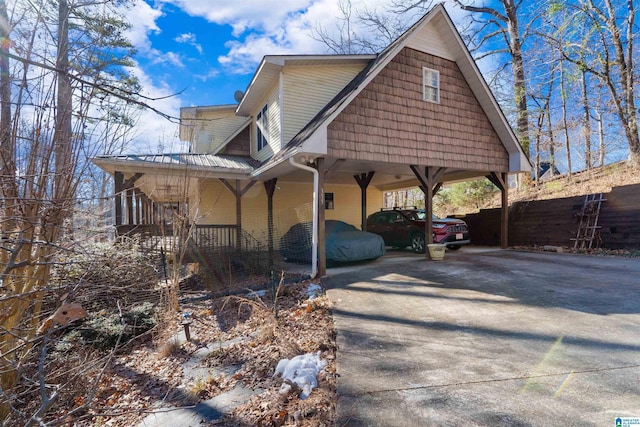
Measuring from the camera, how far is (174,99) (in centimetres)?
231

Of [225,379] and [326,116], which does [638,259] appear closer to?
[326,116]

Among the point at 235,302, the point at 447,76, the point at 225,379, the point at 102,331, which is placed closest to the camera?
the point at 225,379

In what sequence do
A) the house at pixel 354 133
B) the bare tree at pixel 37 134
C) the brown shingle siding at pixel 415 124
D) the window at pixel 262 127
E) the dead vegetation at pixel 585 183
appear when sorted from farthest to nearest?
the dead vegetation at pixel 585 183 → the window at pixel 262 127 → the brown shingle siding at pixel 415 124 → the house at pixel 354 133 → the bare tree at pixel 37 134

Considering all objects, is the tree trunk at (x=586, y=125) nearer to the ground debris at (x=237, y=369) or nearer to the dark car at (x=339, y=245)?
the dark car at (x=339, y=245)

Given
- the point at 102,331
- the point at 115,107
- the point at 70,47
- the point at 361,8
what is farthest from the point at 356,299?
the point at 361,8

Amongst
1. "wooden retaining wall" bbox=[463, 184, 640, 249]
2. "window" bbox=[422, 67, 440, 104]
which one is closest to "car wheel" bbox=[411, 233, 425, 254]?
"wooden retaining wall" bbox=[463, 184, 640, 249]

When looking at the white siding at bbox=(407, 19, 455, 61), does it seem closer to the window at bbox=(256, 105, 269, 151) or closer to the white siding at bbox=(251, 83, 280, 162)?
the white siding at bbox=(251, 83, 280, 162)

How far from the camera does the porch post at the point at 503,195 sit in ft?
33.8

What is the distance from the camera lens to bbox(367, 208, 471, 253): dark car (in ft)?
33.1

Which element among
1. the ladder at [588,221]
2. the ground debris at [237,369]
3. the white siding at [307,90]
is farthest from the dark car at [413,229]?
the ground debris at [237,369]

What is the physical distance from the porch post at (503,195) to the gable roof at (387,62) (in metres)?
0.43

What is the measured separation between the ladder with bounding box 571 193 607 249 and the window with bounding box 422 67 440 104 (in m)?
5.57

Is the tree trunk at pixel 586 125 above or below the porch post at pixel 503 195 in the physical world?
above

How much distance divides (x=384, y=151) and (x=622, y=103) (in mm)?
12395
